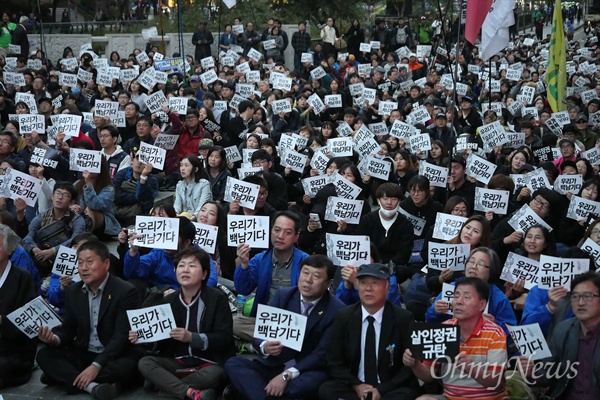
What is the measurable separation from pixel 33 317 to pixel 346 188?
435cm

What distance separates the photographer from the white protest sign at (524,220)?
896cm

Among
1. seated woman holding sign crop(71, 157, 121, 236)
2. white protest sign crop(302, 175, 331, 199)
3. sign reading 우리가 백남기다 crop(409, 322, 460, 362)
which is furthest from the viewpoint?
white protest sign crop(302, 175, 331, 199)

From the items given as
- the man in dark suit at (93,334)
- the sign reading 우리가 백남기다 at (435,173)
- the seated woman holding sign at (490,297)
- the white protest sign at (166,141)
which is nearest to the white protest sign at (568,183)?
the sign reading 우리가 백남기다 at (435,173)

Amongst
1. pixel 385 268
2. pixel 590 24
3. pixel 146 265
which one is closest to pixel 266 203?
pixel 146 265

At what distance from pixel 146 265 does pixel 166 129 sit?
638cm

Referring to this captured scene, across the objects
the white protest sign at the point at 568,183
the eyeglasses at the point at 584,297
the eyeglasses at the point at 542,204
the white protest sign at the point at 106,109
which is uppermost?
the white protest sign at the point at 106,109

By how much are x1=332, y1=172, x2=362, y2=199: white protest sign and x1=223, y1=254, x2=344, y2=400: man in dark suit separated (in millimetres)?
3572

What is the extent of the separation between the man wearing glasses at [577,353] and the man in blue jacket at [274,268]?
243 cm

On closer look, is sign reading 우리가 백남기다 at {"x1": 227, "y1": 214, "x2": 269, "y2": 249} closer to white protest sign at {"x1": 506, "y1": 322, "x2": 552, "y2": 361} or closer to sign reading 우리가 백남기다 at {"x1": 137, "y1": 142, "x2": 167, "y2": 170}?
white protest sign at {"x1": 506, "y1": 322, "x2": 552, "y2": 361}

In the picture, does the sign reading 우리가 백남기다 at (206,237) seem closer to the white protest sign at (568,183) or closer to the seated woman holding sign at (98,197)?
the seated woman holding sign at (98,197)

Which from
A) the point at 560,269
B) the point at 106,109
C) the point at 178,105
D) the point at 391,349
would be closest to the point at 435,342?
the point at 391,349

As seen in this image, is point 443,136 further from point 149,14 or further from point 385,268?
point 149,14

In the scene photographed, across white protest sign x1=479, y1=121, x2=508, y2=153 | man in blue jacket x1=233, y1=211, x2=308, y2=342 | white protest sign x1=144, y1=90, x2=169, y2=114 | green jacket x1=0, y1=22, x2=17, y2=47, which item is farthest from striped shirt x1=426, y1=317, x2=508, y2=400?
green jacket x1=0, y1=22, x2=17, y2=47

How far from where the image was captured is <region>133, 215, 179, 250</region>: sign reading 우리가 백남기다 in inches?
311
